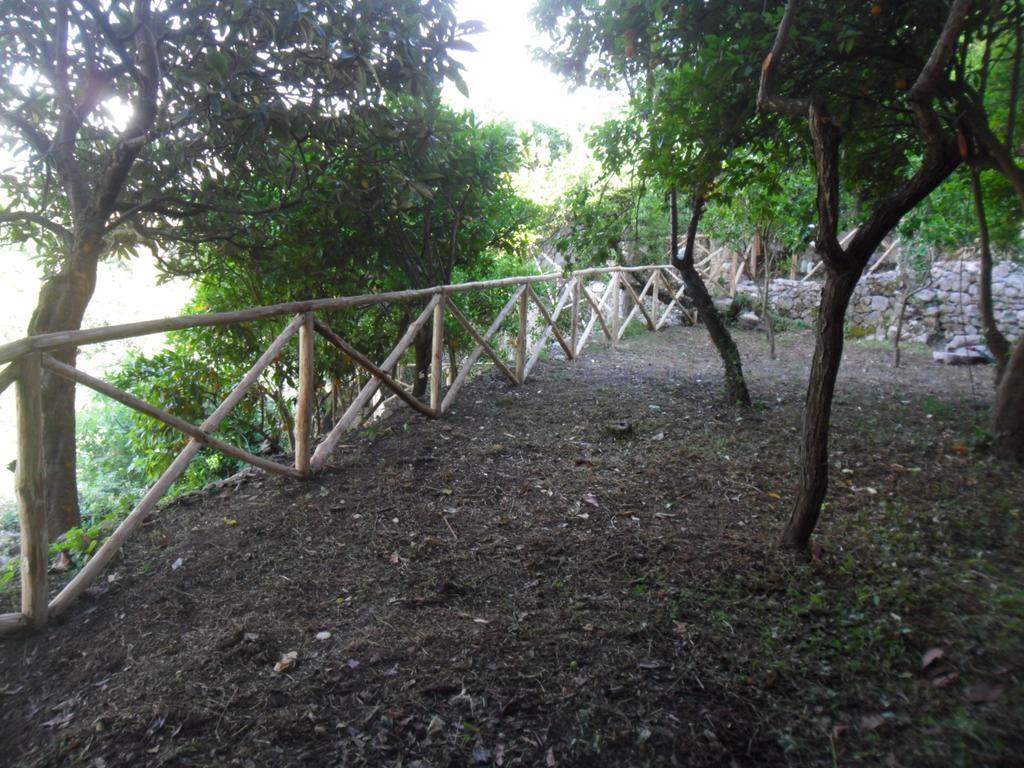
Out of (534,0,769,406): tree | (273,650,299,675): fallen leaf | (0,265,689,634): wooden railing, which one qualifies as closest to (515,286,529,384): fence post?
(0,265,689,634): wooden railing

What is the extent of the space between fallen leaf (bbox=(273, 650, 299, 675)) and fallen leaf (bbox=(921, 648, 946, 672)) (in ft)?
7.24

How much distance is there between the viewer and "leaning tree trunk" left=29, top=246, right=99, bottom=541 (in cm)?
379

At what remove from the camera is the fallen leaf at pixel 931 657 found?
2.19m

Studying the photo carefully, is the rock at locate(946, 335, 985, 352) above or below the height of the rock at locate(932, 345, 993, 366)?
above

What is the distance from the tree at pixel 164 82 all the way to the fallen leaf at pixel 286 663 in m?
2.38

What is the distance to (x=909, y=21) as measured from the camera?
3.58 meters

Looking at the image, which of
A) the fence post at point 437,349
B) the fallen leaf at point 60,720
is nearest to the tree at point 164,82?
the fence post at point 437,349

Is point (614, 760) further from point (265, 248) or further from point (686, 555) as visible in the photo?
point (265, 248)

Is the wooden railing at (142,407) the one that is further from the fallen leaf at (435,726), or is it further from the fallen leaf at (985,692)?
the fallen leaf at (985,692)

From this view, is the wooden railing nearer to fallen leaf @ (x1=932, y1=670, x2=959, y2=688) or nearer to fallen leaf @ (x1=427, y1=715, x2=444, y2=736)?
→ fallen leaf @ (x1=427, y1=715, x2=444, y2=736)

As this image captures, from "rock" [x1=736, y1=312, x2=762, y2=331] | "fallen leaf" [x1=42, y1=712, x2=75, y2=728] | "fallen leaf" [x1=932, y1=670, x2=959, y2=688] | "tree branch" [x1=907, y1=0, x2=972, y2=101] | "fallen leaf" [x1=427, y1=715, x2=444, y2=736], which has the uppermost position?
"tree branch" [x1=907, y1=0, x2=972, y2=101]

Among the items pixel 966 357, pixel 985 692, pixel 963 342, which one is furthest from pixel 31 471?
pixel 963 342

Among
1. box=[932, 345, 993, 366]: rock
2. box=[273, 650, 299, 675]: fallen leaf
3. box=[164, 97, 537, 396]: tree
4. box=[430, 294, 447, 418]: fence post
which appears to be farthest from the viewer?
box=[932, 345, 993, 366]: rock

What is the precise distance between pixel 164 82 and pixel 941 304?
36.8 ft
